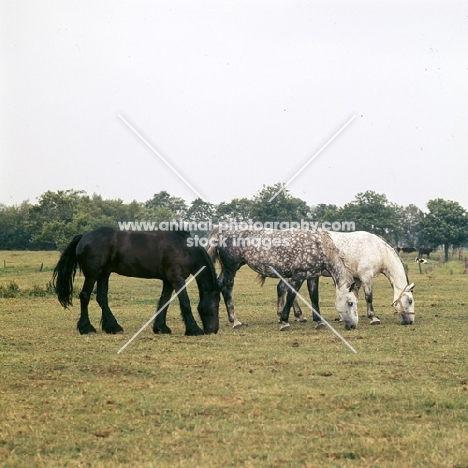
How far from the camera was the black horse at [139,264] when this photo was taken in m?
13.2

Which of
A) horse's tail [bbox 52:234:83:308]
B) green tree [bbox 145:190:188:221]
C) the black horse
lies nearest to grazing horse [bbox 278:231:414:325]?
the black horse

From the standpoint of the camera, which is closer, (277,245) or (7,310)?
(277,245)

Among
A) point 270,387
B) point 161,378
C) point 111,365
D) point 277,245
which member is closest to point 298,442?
point 270,387

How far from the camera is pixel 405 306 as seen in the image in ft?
49.1

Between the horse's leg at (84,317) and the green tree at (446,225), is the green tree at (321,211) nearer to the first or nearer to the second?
the green tree at (446,225)

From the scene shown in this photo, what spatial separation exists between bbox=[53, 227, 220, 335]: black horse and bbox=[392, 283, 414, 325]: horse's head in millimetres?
3971

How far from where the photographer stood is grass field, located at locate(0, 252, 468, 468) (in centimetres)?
593

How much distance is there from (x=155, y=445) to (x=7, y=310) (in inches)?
504

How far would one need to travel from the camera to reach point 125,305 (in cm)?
1923

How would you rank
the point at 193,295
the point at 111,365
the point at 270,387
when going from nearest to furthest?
the point at 270,387
the point at 111,365
the point at 193,295

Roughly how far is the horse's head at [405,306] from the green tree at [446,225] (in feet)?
201

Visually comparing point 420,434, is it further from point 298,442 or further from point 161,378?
point 161,378

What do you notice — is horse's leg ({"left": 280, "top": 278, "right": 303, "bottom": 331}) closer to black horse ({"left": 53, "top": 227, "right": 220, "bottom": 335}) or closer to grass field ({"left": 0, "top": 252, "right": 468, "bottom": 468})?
grass field ({"left": 0, "top": 252, "right": 468, "bottom": 468})

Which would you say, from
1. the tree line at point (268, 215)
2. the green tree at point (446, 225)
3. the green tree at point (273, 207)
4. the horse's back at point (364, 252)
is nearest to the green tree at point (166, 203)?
the tree line at point (268, 215)
